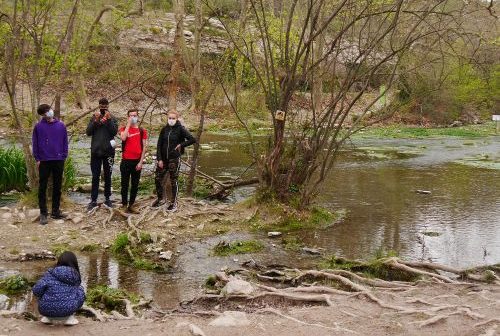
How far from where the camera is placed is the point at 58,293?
5543 mm

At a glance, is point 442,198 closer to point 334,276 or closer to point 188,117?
point 334,276

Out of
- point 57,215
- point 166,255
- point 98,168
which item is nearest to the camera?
point 166,255

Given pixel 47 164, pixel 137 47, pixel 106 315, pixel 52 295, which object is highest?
pixel 137 47

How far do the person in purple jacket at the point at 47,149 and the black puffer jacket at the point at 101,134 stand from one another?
59cm

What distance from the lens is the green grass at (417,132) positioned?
31.3 m

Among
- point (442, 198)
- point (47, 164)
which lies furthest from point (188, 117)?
point (47, 164)

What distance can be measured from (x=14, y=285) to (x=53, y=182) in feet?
10.9

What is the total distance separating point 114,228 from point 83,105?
20696mm

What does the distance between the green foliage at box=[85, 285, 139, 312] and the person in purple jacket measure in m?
3.37

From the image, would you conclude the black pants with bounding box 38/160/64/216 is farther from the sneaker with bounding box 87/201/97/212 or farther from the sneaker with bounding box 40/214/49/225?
the sneaker with bounding box 87/201/97/212

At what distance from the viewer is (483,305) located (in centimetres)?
637

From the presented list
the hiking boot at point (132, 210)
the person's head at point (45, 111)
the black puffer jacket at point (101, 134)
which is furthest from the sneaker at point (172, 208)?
the person's head at point (45, 111)

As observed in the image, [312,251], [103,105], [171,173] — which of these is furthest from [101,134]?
[312,251]

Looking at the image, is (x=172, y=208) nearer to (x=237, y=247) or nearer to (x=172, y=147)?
(x=172, y=147)
